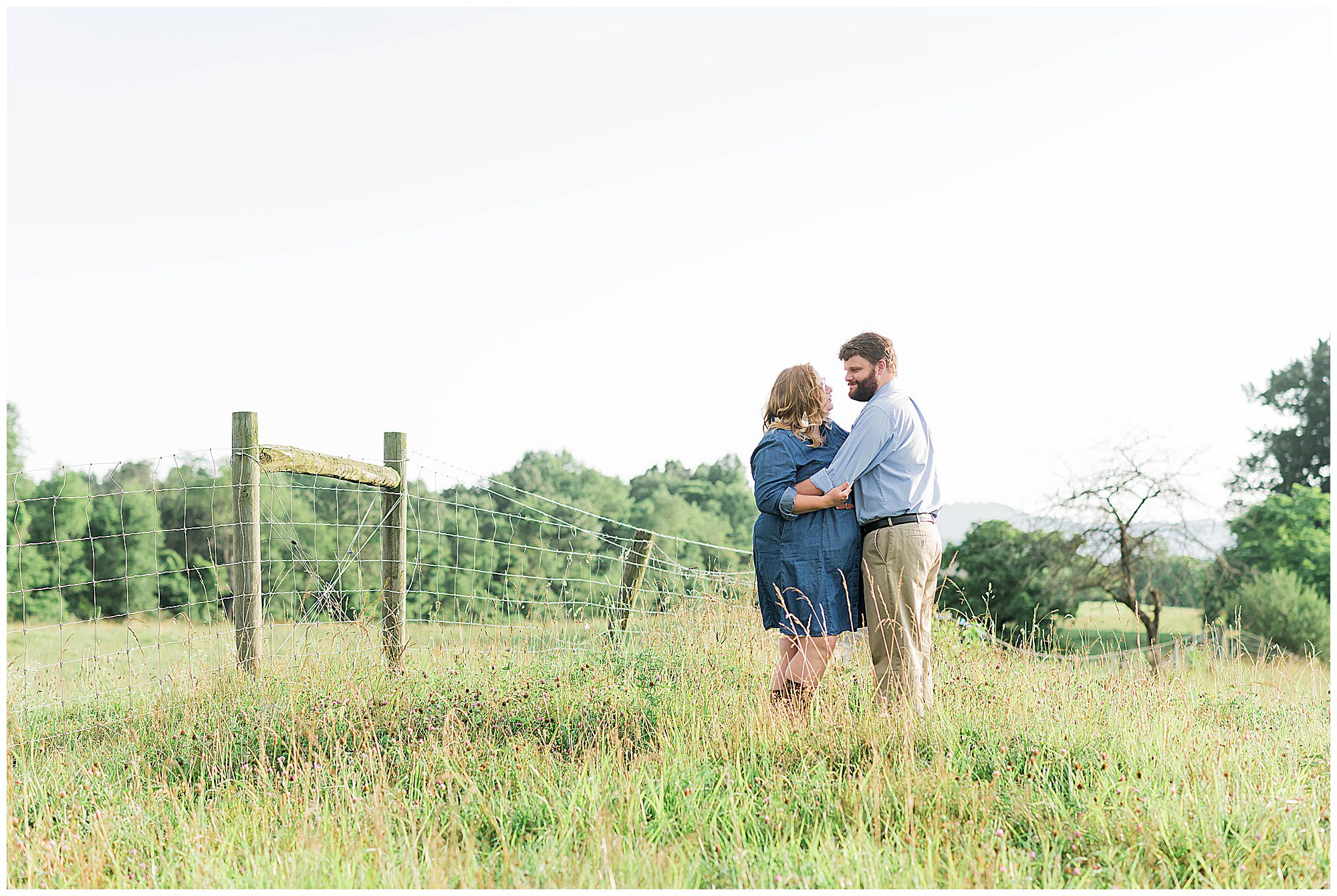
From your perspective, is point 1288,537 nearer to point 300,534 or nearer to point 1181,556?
point 1181,556

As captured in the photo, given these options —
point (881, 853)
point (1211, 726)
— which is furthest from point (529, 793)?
point (1211, 726)

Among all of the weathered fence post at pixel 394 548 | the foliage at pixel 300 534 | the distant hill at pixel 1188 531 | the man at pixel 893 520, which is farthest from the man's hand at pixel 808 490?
the distant hill at pixel 1188 531

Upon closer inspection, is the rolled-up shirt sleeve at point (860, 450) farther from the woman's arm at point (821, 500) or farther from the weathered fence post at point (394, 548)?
the weathered fence post at point (394, 548)

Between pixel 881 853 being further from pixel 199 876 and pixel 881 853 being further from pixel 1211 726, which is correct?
pixel 1211 726

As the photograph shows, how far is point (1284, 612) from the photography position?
2384 centimetres

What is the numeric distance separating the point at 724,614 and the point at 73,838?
4243 millimetres

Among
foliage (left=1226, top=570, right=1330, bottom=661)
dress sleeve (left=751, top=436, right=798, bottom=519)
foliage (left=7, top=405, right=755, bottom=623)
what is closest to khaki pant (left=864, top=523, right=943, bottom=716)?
dress sleeve (left=751, top=436, right=798, bottom=519)

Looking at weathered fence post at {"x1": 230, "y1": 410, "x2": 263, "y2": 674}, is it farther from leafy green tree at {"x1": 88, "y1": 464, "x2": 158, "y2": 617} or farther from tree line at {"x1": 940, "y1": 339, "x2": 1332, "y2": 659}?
leafy green tree at {"x1": 88, "y1": 464, "x2": 158, "y2": 617}

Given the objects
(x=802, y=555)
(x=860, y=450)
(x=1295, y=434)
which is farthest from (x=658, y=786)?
(x=1295, y=434)

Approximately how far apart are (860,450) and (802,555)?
1.75 ft

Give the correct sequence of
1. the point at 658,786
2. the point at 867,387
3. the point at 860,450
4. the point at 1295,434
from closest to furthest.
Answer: the point at 658,786
the point at 860,450
the point at 867,387
the point at 1295,434

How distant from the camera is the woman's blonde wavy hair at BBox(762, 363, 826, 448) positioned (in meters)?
4.09

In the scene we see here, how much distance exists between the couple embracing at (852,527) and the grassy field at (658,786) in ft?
0.80

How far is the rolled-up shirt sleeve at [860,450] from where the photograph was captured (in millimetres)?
3889
